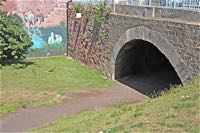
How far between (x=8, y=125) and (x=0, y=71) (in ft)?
19.5

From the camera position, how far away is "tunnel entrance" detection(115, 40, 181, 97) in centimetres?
1442

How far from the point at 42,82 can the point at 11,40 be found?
2.65 m

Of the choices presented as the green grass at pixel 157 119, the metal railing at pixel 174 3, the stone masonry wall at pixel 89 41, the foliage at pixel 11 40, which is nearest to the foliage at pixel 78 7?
the stone masonry wall at pixel 89 41

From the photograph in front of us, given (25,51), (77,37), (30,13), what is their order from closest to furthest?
(25,51), (77,37), (30,13)

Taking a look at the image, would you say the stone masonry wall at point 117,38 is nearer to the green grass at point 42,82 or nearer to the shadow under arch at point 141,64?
the shadow under arch at point 141,64

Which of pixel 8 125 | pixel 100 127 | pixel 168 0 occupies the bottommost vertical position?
pixel 8 125

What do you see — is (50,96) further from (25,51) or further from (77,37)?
(77,37)

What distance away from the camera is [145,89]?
13.9 m

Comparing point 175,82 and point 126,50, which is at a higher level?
point 126,50

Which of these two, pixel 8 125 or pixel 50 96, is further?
pixel 50 96

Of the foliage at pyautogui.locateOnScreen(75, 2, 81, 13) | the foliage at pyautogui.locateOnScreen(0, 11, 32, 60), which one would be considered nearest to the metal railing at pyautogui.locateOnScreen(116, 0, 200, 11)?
the foliage at pyautogui.locateOnScreen(75, 2, 81, 13)

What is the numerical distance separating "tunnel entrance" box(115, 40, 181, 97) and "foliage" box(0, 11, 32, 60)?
12.8 feet

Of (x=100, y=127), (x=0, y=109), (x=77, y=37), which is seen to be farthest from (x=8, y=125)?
(x=77, y=37)

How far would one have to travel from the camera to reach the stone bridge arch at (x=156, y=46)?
35.4 feet
